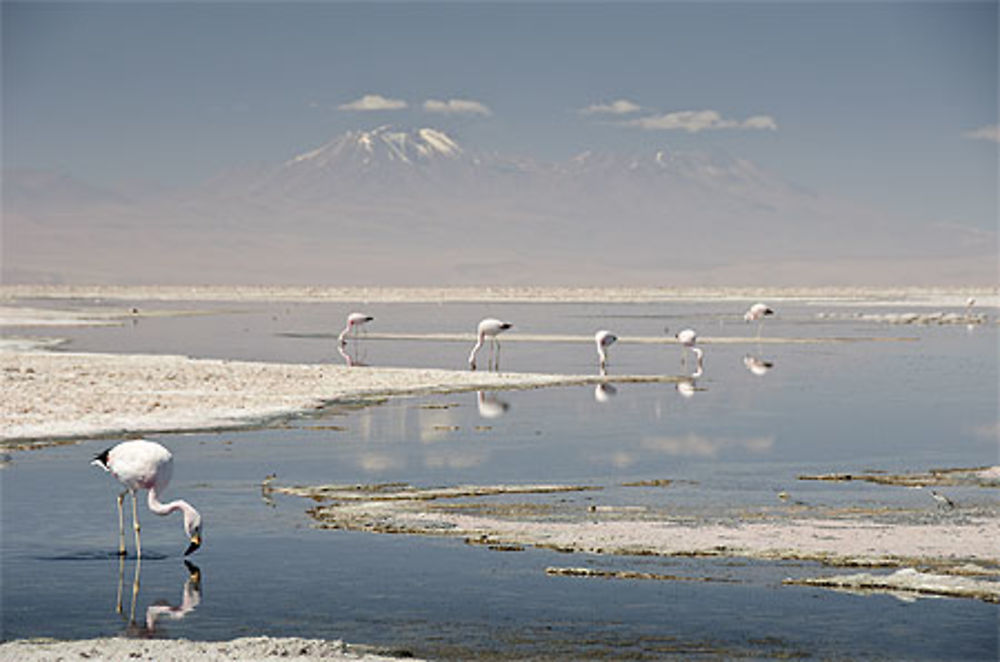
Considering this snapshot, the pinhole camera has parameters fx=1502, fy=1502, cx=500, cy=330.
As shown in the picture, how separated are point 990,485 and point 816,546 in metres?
5.75

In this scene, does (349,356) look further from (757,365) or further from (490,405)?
(490,405)

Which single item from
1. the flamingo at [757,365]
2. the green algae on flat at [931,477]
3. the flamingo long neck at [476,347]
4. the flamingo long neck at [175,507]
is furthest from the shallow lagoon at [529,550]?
the flamingo long neck at [476,347]

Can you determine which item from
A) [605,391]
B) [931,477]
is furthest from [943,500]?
[605,391]

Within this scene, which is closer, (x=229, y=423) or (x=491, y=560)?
(x=491, y=560)

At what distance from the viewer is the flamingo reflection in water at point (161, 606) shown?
41.4 feet

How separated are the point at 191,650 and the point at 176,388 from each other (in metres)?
21.5

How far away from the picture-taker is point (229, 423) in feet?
88.8

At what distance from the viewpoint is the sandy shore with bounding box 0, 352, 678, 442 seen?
26.5 meters

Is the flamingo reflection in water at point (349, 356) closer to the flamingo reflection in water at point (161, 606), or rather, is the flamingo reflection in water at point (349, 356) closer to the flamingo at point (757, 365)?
the flamingo at point (757, 365)

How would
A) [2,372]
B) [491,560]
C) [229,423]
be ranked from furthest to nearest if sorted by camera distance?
[2,372] < [229,423] < [491,560]

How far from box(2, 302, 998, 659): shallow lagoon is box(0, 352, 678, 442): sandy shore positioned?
1246mm

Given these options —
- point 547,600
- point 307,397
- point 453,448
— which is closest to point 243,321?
point 307,397

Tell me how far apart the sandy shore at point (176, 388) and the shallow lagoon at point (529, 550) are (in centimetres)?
125

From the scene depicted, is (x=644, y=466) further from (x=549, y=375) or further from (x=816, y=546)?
(x=549, y=375)
